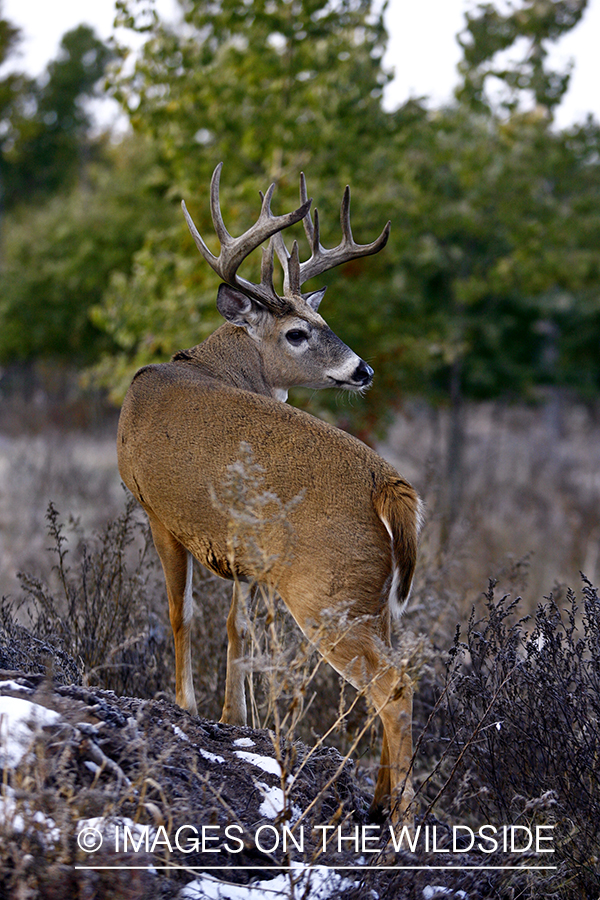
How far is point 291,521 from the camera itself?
10.4 feet

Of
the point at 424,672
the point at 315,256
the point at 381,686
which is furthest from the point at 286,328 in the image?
the point at 381,686

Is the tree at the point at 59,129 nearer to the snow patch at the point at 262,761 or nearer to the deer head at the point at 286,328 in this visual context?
the deer head at the point at 286,328

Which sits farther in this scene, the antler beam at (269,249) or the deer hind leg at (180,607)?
the antler beam at (269,249)

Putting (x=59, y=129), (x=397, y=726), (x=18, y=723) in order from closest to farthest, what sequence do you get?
(x=18, y=723), (x=397, y=726), (x=59, y=129)

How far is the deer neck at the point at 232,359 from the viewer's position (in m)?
4.61

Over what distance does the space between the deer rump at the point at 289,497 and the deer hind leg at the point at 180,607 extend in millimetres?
120

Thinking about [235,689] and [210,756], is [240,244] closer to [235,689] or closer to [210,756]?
[235,689]

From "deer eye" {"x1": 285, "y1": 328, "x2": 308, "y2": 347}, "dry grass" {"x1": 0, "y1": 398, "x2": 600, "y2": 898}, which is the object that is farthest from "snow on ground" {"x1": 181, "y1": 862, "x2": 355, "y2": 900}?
"deer eye" {"x1": 285, "y1": 328, "x2": 308, "y2": 347}

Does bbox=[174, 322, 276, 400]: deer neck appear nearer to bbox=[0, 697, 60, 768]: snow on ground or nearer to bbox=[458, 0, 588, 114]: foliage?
bbox=[0, 697, 60, 768]: snow on ground

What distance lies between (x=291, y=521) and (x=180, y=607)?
949 mm

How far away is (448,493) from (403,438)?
11.3 m

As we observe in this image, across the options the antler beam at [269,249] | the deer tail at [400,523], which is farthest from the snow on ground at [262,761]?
the antler beam at [269,249]

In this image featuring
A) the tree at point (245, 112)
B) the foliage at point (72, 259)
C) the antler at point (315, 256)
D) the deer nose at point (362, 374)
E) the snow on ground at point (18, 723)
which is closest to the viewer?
the snow on ground at point (18, 723)

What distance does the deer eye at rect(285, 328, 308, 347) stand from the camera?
4.89 metres
